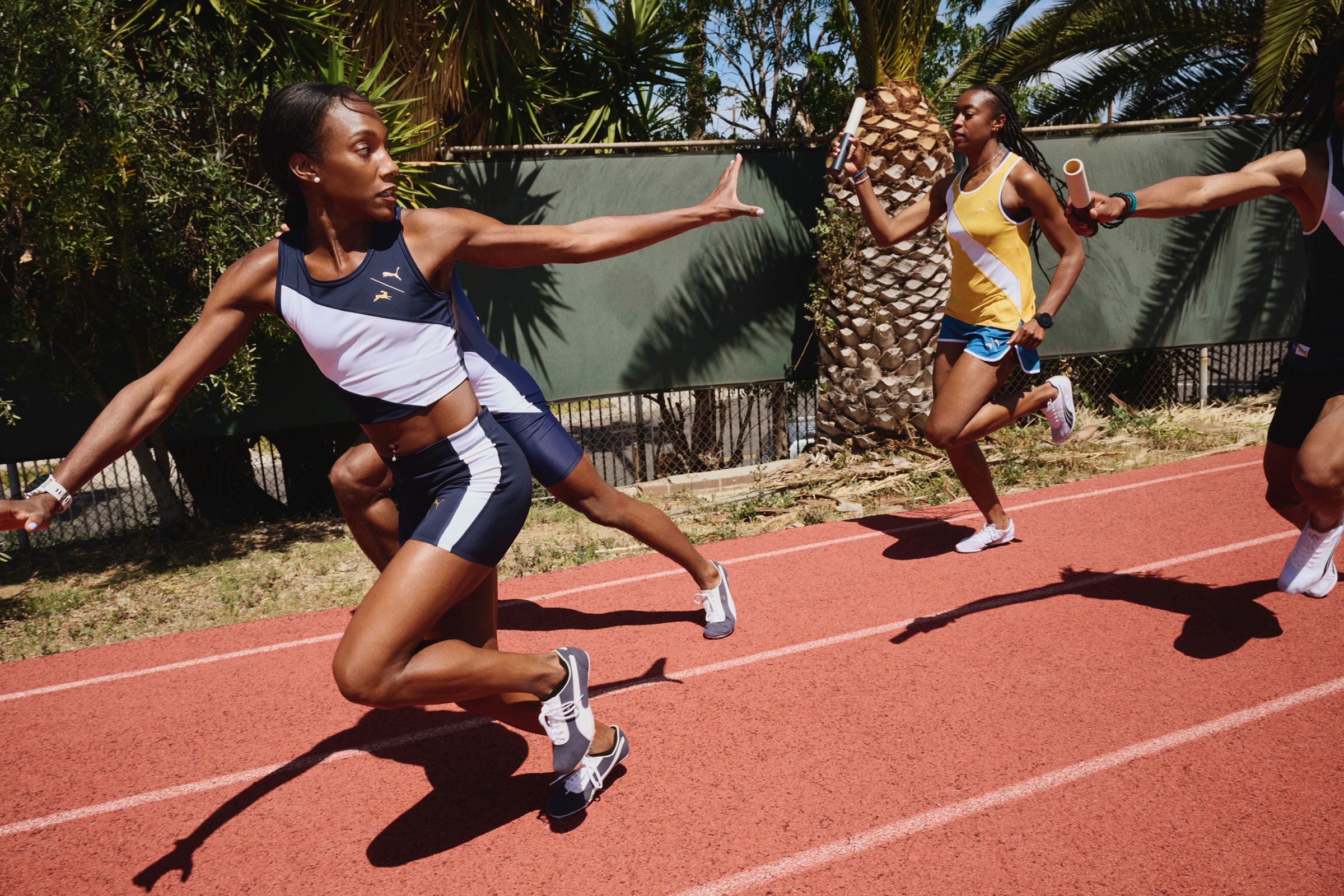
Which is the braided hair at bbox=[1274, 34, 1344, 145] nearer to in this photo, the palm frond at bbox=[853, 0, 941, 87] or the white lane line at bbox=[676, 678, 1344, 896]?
the white lane line at bbox=[676, 678, 1344, 896]

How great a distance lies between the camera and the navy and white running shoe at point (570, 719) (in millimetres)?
2979

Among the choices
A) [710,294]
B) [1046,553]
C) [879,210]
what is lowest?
[1046,553]

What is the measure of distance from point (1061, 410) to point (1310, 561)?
1.89 metres

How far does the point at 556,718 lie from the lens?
2.98 metres

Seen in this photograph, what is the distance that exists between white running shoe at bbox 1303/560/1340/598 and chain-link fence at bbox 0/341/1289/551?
5.37 m

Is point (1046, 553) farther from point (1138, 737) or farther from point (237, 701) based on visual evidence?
point (237, 701)

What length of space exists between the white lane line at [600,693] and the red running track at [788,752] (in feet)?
0.06

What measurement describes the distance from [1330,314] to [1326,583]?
1.10 meters

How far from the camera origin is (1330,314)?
3.71 meters

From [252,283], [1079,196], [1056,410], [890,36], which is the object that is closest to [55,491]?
[252,283]

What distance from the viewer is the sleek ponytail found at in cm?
275

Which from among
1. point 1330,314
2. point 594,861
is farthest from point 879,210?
point 594,861

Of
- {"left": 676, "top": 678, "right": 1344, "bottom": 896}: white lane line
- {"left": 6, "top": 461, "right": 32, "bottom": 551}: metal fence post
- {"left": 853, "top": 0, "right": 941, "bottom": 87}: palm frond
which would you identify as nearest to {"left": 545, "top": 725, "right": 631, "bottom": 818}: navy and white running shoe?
{"left": 676, "top": 678, "right": 1344, "bottom": 896}: white lane line

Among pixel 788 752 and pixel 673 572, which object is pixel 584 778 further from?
pixel 673 572
